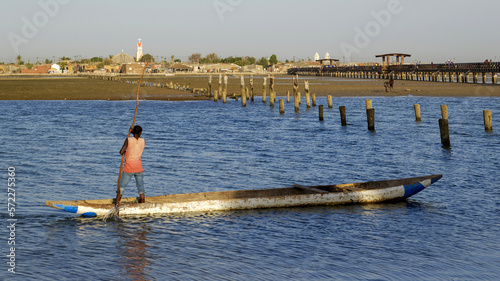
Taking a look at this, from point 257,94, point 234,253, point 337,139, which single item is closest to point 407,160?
point 337,139

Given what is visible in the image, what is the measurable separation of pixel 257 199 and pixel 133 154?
10.8 feet

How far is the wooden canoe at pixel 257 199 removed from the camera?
14.4 meters

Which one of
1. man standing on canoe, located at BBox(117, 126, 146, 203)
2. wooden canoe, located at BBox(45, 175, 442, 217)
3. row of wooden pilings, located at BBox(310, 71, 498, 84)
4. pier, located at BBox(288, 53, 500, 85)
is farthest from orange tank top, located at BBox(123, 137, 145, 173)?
row of wooden pilings, located at BBox(310, 71, 498, 84)

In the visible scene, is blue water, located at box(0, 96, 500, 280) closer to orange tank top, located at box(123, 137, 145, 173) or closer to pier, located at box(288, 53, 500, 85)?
orange tank top, located at box(123, 137, 145, 173)

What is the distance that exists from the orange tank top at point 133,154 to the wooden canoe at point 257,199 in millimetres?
848

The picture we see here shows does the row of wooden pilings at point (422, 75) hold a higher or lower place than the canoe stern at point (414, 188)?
higher

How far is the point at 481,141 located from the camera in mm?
30062

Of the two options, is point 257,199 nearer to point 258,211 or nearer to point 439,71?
point 258,211

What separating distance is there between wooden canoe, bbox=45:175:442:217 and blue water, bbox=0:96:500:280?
10.2 inches

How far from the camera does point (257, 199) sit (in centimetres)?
1540

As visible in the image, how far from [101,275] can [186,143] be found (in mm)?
19119

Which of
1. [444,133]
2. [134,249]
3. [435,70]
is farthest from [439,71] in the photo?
[134,249]

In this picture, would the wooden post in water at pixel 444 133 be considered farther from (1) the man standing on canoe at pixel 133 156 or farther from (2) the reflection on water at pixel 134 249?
(2) the reflection on water at pixel 134 249

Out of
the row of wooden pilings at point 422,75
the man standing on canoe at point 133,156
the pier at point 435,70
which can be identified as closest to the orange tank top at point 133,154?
the man standing on canoe at point 133,156
